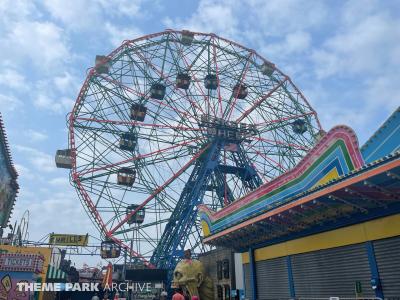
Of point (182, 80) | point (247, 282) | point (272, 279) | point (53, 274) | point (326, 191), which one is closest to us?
point (326, 191)

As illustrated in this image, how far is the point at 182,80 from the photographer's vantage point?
108ft

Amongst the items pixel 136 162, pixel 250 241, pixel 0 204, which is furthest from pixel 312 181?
pixel 0 204

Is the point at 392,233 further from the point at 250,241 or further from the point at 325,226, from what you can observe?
the point at 250,241

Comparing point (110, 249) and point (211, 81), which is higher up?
point (211, 81)

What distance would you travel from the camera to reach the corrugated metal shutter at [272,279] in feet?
49.0

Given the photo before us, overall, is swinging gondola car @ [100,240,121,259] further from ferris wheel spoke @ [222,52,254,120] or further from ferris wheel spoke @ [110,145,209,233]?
ferris wheel spoke @ [222,52,254,120]

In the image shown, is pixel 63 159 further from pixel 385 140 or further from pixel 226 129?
pixel 385 140

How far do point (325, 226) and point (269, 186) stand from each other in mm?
3077

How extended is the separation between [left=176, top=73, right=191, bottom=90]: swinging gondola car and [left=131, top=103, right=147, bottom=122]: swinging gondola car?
398 cm

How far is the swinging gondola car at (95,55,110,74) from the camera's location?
31.9 m

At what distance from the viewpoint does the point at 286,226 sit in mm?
14148

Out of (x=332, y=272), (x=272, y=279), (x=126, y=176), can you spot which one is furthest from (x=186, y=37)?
(x=332, y=272)

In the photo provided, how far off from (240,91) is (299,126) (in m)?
6.51

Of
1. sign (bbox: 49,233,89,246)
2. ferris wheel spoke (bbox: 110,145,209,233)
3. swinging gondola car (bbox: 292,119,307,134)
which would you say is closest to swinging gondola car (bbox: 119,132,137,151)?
ferris wheel spoke (bbox: 110,145,209,233)
